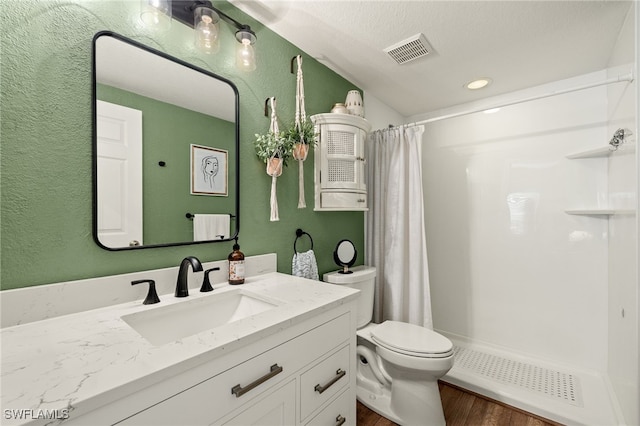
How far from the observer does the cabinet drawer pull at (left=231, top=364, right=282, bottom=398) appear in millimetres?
764

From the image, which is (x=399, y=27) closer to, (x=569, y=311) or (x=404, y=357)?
(x=404, y=357)

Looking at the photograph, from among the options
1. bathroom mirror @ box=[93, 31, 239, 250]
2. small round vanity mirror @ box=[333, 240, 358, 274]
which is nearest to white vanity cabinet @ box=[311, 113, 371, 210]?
small round vanity mirror @ box=[333, 240, 358, 274]

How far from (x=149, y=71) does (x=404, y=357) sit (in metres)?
1.83

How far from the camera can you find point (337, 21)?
5.02 ft

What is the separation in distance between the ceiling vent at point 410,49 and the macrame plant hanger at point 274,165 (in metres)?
0.85

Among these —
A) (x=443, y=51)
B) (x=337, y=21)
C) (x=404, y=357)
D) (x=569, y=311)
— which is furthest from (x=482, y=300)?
(x=337, y=21)

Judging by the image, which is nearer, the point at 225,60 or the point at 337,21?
the point at 225,60

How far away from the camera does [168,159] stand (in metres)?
1.19

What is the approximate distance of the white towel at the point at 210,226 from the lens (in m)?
1.29

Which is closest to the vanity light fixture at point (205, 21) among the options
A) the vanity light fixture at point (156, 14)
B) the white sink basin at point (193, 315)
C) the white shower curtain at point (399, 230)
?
the vanity light fixture at point (156, 14)

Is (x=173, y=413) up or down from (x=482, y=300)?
up

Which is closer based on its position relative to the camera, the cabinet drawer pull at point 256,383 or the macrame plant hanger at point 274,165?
the cabinet drawer pull at point 256,383

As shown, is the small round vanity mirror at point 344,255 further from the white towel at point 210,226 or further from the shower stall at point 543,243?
the shower stall at point 543,243

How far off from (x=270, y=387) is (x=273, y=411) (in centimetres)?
8
